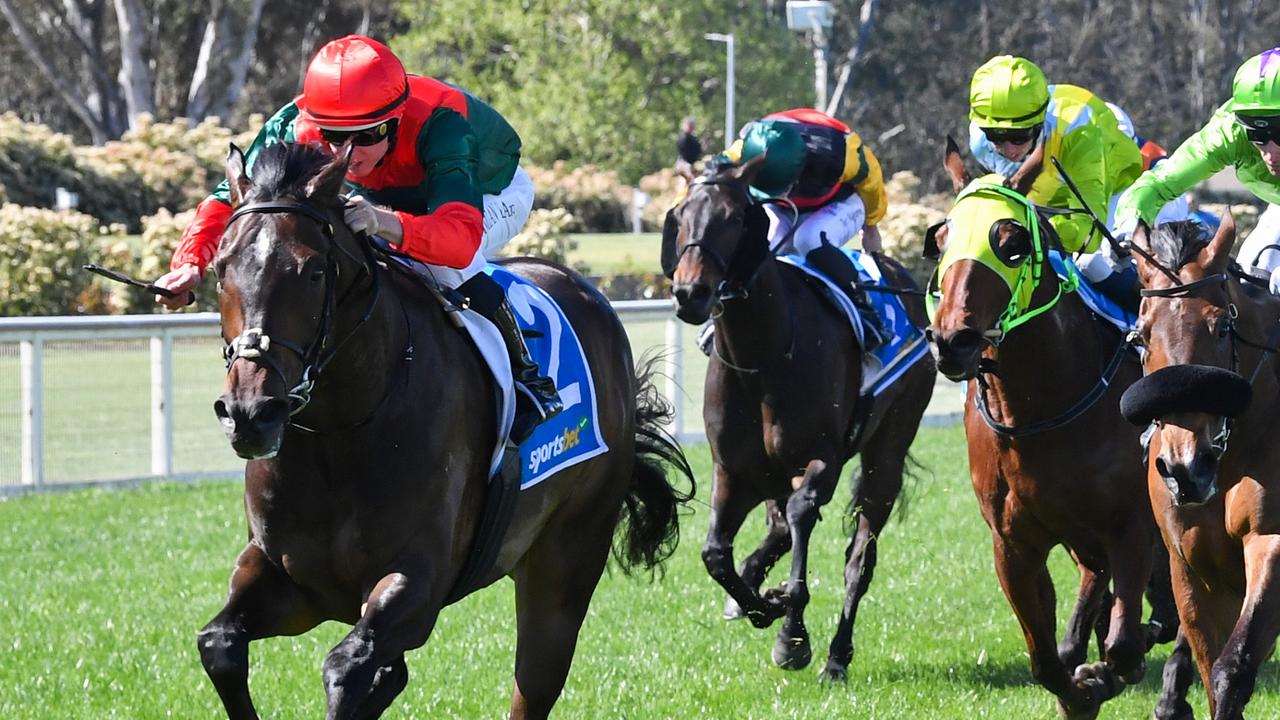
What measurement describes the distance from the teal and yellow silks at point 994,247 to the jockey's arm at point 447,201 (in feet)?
4.40

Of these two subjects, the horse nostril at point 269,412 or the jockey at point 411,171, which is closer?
the horse nostril at point 269,412

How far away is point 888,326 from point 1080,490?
7.33 ft

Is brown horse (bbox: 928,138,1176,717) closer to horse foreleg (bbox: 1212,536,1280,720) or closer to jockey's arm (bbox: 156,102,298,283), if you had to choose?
horse foreleg (bbox: 1212,536,1280,720)

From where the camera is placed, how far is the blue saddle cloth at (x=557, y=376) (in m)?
4.45

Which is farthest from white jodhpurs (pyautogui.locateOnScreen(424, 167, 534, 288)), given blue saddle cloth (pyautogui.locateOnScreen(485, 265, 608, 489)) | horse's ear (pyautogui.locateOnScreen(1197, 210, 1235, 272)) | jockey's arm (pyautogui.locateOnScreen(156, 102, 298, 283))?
horse's ear (pyautogui.locateOnScreen(1197, 210, 1235, 272))

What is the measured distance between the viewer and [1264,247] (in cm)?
503

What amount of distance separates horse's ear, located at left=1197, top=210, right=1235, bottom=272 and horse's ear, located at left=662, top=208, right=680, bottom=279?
8.34 feet

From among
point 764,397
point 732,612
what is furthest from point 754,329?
point 732,612

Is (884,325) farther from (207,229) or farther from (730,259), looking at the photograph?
(207,229)

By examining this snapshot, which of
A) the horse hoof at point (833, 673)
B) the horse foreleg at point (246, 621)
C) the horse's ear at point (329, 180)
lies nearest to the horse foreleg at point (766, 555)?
the horse hoof at point (833, 673)

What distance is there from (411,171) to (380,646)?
1.28 meters

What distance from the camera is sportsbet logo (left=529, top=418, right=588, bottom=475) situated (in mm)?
4355

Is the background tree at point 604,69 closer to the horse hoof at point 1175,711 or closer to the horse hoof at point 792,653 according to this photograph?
the horse hoof at point 792,653

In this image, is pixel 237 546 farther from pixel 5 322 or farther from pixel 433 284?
pixel 433 284
